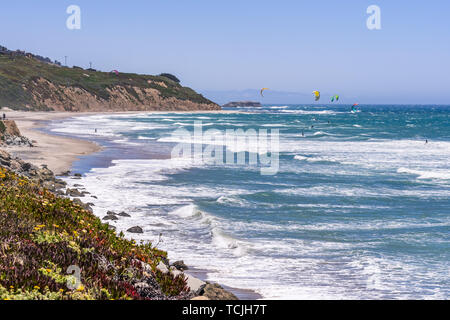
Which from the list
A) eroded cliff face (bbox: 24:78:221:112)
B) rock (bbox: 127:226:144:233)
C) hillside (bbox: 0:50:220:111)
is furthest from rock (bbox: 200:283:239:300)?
eroded cliff face (bbox: 24:78:221:112)

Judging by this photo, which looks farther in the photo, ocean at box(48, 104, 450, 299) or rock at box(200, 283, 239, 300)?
ocean at box(48, 104, 450, 299)

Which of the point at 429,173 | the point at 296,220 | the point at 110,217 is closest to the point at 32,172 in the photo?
the point at 110,217

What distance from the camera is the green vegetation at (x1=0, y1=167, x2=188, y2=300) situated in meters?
6.45

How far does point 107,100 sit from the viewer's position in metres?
151

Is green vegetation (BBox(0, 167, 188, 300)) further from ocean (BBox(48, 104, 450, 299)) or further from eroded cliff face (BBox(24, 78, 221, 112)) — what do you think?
eroded cliff face (BBox(24, 78, 221, 112))

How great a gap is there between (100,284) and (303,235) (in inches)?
393

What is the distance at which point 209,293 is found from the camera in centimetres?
832

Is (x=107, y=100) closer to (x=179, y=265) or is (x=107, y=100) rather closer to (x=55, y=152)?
(x=55, y=152)

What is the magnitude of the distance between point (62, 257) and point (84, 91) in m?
146

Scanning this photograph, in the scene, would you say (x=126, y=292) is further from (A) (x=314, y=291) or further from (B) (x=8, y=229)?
(A) (x=314, y=291)

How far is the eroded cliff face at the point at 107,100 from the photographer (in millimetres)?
131050

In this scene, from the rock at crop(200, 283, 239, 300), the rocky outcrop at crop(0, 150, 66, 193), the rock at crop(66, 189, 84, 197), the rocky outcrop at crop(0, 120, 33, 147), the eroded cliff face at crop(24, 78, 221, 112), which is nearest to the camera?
the rock at crop(200, 283, 239, 300)

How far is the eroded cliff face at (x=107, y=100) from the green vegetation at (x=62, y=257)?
118850 mm
